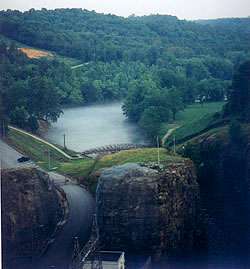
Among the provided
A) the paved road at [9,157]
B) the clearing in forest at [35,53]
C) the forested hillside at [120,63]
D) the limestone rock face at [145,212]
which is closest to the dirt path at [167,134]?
the forested hillside at [120,63]

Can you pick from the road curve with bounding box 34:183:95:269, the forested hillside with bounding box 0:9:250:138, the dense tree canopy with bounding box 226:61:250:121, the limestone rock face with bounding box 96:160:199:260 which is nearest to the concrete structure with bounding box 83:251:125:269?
the limestone rock face with bounding box 96:160:199:260

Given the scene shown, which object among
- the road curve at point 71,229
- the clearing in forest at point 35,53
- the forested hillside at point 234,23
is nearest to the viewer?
the road curve at point 71,229

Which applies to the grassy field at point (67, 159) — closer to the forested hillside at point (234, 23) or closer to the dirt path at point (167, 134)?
the dirt path at point (167, 134)

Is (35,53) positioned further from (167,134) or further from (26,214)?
(26,214)

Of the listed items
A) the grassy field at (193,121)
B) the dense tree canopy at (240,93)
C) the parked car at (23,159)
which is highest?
the dense tree canopy at (240,93)

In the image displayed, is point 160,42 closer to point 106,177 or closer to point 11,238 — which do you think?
point 106,177

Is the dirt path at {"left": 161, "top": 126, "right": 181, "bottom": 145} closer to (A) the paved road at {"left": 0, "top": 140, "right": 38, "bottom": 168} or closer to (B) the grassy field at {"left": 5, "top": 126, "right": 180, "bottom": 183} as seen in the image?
(B) the grassy field at {"left": 5, "top": 126, "right": 180, "bottom": 183}

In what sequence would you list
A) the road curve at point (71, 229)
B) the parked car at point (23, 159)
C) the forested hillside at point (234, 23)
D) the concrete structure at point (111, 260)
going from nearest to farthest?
the concrete structure at point (111, 260), the road curve at point (71, 229), the parked car at point (23, 159), the forested hillside at point (234, 23)
